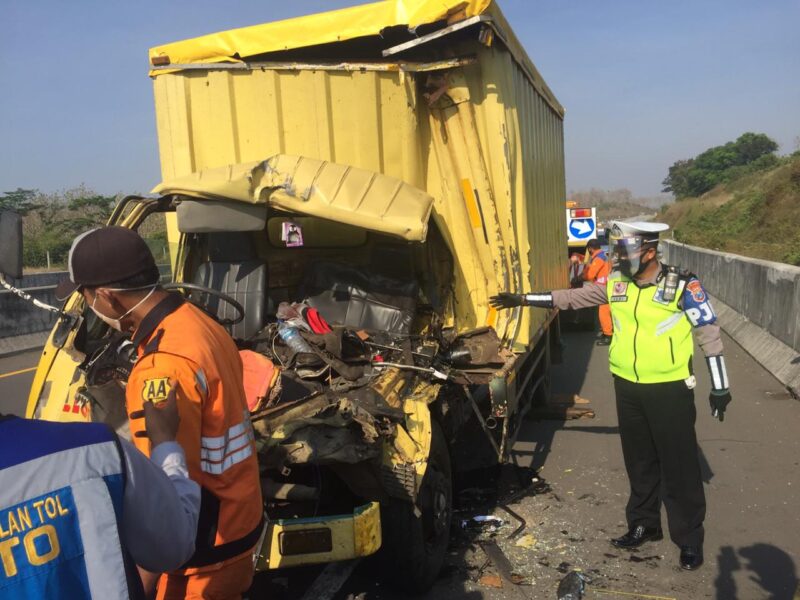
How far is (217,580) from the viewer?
209 cm

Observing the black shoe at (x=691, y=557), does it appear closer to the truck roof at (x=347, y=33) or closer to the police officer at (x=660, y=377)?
the police officer at (x=660, y=377)

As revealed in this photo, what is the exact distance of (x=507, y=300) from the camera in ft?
16.4

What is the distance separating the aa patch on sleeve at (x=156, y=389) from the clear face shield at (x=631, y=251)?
322cm

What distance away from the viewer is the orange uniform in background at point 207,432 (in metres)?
1.90

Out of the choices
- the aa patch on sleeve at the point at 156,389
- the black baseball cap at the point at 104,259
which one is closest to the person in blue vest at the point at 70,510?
the aa patch on sleeve at the point at 156,389

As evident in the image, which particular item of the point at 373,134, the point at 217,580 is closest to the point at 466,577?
the point at 217,580

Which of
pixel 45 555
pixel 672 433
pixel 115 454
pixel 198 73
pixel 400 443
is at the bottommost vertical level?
pixel 672 433

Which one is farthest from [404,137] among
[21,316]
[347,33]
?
[21,316]

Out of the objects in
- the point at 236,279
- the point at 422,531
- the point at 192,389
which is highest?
the point at 236,279

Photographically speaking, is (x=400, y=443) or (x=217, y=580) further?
(x=400, y=443)

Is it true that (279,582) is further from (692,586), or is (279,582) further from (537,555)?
(692,586)

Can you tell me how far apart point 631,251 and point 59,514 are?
3.75 m

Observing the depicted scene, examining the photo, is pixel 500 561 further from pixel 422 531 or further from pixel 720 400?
pixel 720 400

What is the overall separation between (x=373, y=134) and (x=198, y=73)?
1.44m
